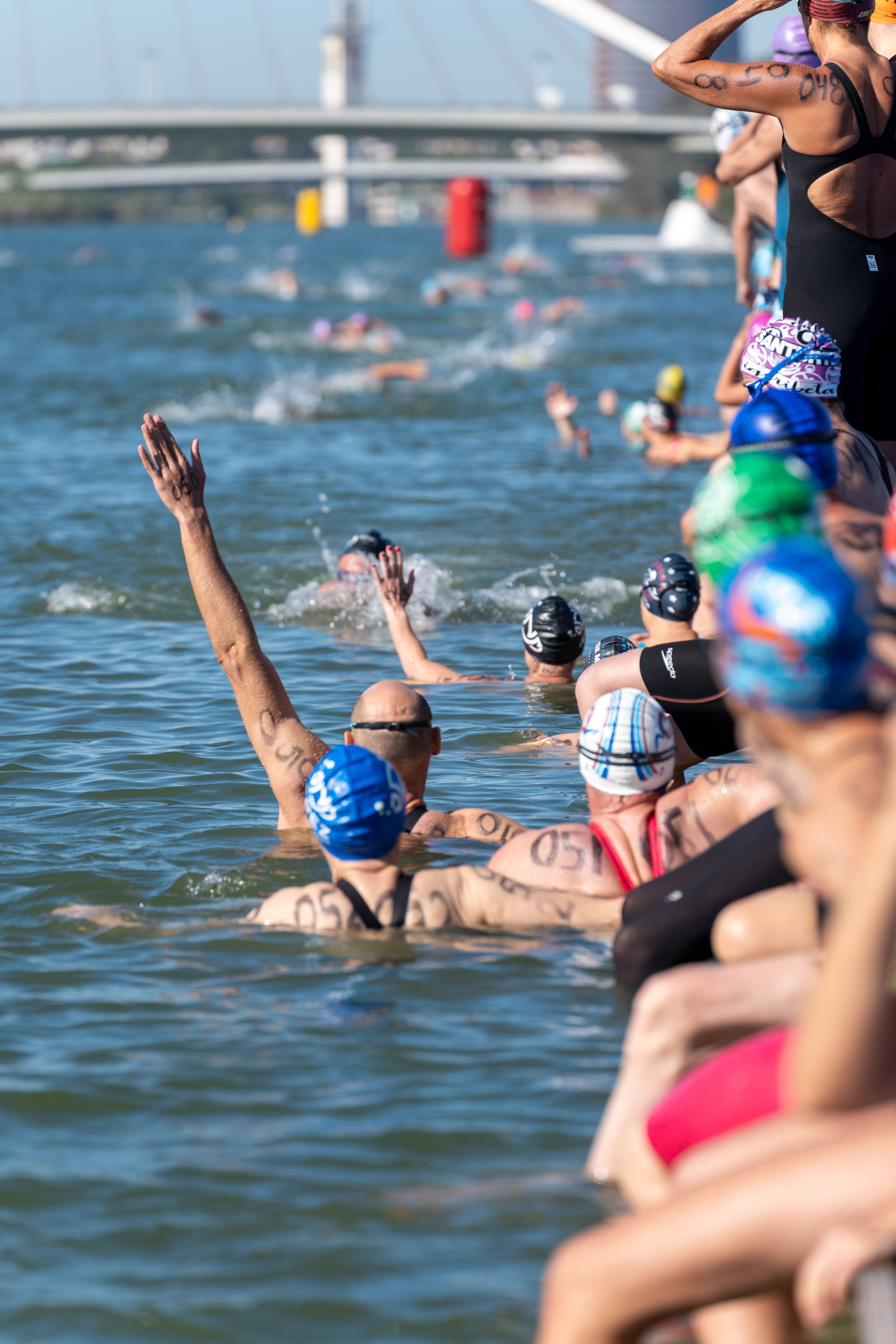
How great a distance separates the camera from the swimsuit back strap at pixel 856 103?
6.88 metres

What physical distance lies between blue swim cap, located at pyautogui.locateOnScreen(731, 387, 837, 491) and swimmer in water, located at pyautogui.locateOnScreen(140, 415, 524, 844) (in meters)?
2.25

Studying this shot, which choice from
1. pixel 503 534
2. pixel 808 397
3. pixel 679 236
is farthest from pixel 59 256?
pixel 808 397

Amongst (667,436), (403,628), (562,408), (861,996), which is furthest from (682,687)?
(562,408)

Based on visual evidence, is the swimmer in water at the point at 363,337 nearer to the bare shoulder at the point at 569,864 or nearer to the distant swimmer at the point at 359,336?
the distant swimmer at the point at 359,336

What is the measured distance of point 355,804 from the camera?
18.6 feet

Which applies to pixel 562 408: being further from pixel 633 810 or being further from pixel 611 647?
pixel 633 810

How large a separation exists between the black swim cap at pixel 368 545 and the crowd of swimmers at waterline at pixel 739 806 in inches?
74.7

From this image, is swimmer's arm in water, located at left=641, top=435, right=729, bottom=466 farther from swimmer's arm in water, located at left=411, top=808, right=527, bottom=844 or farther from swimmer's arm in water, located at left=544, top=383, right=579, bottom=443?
swimmer's arm in water, located at left=411, top=808, right=527, bottom=844

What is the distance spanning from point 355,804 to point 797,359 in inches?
98.4

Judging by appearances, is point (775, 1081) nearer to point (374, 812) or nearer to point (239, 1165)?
point (239, 1165)

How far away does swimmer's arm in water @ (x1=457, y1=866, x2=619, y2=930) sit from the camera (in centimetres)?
605

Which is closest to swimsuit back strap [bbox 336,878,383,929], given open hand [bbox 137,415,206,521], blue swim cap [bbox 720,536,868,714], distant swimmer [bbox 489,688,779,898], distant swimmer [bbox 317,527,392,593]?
distant swimmer [bbox 489,688,779,898]

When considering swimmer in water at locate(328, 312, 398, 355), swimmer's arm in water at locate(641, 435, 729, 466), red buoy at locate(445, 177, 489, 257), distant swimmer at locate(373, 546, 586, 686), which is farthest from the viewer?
red buoy at locate(445, 177, 489, 257)

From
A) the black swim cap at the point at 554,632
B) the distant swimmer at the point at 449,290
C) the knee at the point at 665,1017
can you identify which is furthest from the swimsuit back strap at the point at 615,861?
the distant swimmer at the point at 449,290
